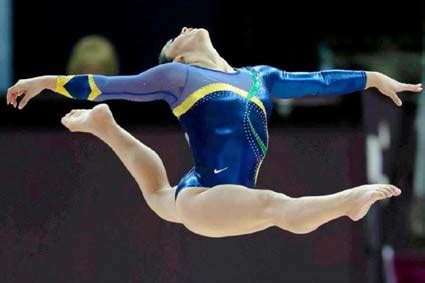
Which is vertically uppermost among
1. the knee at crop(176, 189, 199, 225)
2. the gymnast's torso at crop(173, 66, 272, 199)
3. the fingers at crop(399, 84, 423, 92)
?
the fingers at crop(399, 84, 423, 92)

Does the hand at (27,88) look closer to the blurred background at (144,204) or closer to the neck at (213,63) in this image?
the neck at (213,63)

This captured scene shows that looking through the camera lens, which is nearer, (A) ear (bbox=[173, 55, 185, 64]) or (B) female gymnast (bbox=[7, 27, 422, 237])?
(B) female gymnast (bbox=[7, 27, 422, 237])

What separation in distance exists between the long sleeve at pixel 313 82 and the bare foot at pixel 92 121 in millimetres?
352

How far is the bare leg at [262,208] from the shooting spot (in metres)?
2.02

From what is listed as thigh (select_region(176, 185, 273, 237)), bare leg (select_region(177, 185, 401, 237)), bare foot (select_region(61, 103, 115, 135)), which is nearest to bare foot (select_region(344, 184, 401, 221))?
bare leg (select_region(177, 185, 401, 237))

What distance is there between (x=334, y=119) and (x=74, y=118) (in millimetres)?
1187

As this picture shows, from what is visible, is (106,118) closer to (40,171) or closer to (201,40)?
(201,40)

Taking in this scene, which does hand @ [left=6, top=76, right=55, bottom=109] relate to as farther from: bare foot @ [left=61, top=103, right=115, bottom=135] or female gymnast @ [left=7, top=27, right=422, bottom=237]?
bare foot @ [left=61, top=103, right=115, bottom=135]

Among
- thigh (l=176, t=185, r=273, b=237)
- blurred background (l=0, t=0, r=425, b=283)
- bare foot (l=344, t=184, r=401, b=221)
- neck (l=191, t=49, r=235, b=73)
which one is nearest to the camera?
bare foot (l=344, t=184, r=401, b=221)

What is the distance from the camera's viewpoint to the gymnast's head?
2248 mm

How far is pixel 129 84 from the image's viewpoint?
6.96 ft

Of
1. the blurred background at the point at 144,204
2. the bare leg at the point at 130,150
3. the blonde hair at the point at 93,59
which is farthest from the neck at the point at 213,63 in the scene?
the blonde hair at the point at 93,59

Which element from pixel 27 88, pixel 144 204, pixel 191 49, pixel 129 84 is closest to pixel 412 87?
pixel 191 49

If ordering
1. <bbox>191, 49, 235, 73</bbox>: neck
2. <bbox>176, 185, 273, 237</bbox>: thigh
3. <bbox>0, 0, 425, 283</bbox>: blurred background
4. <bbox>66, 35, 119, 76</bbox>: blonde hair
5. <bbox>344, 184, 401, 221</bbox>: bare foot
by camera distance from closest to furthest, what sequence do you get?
<bbox>344, 184, 401, 221</bbox>: bare foot < <bbox>176, 185, 273, 237</bbox>: thigh < <bbox>191, 49, 235, 73</bbox>: neck < <bbox>0, 0, 425, 283</bbox>: blurred background < <bbox>66, 35, 119, 76</bbox>: blonde hair
